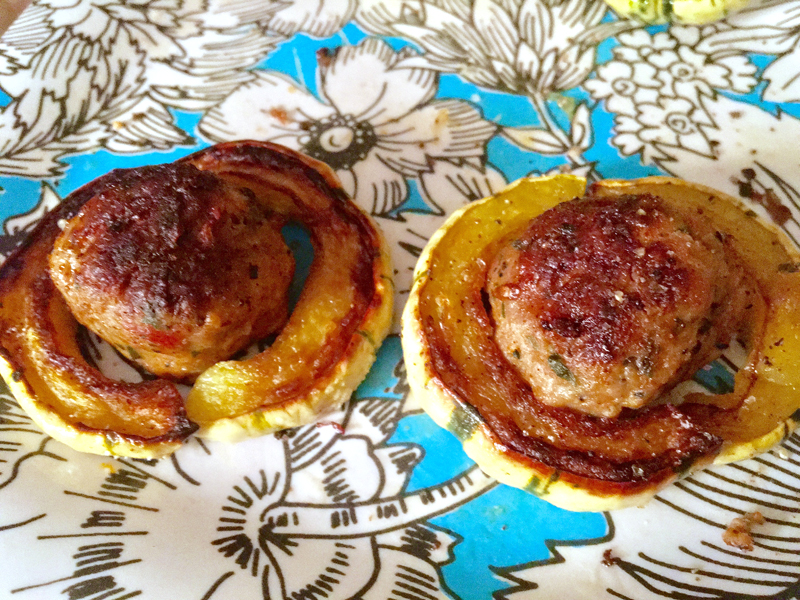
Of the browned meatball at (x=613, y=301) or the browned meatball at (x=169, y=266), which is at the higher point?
the browned meatball at (x=613, y=301)

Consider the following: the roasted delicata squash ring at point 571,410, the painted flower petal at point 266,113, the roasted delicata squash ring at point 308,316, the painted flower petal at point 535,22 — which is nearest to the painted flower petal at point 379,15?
the painted flower petal at point 266,113

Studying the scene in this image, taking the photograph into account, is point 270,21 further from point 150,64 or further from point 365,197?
point 365,197

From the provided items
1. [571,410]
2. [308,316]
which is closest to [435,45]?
[308,316]

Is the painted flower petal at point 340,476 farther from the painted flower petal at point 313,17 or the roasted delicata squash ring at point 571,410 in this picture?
the painted flower petal at point 313,17

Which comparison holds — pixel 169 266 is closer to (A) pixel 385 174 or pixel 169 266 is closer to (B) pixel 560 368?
(A) pixel 385 174

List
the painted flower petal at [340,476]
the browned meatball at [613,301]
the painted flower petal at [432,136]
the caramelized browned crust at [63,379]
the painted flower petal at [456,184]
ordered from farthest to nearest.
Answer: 1. the painted flower petal at [432,136]
2. the painted flower petal at [456,184]
3. the painted flower petal at [340,476]
4. the caramelized browned crust at [63,379]
5. the browned meatball at [613,301]
